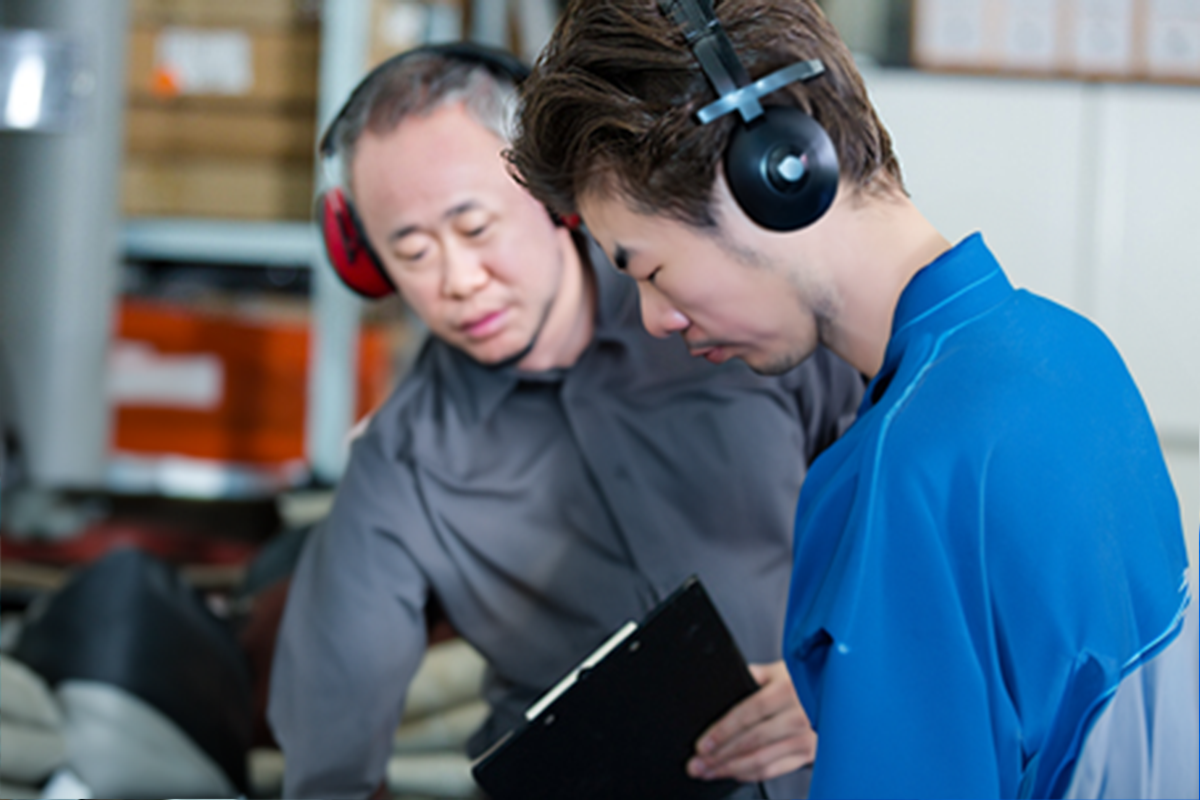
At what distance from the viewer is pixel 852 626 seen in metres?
0.57

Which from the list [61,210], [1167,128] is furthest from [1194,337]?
[61,210]

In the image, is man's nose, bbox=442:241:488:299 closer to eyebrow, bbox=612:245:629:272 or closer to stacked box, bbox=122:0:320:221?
eyebrow, bbox=612:245:629:272

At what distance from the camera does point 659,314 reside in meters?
0.72

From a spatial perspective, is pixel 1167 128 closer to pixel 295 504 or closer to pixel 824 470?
pixel 824 470

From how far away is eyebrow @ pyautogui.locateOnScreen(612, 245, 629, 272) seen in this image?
699 mm

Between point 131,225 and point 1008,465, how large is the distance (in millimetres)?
2447

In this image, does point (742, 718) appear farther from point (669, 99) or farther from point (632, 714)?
point (669, 99)

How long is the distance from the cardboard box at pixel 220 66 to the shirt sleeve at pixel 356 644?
5.96 feet

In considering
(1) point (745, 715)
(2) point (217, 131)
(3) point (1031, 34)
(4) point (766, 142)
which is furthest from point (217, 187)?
(4) point (766, 142)

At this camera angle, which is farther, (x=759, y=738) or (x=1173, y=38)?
(x=1173, y=38)

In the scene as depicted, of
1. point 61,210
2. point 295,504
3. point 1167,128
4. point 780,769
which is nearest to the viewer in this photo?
point 780,769

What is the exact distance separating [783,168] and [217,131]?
7.45ft

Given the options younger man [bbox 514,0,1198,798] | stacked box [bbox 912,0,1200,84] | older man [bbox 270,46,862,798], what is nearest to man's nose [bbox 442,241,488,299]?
older man [bbox 270,46,862,798]

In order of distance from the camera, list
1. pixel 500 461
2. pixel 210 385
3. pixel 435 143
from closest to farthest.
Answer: pixel 435 143, pixel 500 461, pixel 210 385
